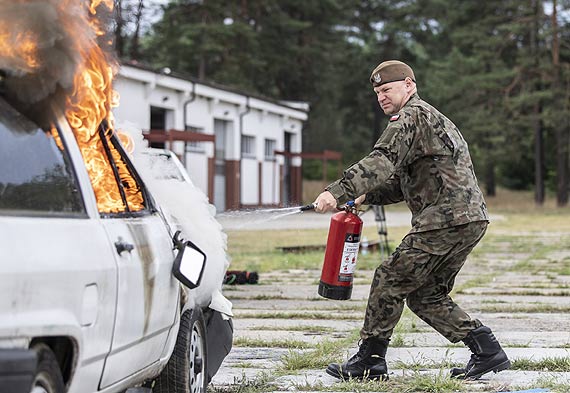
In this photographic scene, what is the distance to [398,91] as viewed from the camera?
7.13m

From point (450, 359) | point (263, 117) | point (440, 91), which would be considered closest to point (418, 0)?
point (440, 91)

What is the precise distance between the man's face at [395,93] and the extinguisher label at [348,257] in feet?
2.83

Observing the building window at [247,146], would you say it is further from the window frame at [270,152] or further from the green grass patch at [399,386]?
the green grass patch at [399,386]

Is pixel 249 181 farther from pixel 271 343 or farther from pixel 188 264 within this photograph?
pixel 188 264

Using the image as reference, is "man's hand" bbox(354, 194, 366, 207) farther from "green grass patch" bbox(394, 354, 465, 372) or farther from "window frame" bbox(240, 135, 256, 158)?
"window frame" bbox(240, 135, 256, 158)

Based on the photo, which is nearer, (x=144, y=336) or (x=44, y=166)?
(x=44, y=166)

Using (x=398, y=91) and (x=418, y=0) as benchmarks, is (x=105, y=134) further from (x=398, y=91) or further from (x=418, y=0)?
(x=418, y=0)

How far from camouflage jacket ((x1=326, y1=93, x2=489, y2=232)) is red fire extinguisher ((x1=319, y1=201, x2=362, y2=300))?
34cm

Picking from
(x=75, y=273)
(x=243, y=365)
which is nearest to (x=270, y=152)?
(x=243, y=365)

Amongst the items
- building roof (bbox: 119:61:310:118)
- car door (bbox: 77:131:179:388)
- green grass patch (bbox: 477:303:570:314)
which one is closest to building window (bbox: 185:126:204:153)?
building roof (bbox: 119:61:310:118)

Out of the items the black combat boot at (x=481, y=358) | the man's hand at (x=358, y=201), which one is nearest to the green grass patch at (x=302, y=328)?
the man's hand at (x=358, y=201)

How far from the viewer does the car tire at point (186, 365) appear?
555cm

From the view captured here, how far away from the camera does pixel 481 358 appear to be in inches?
279

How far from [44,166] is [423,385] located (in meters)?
3.36
